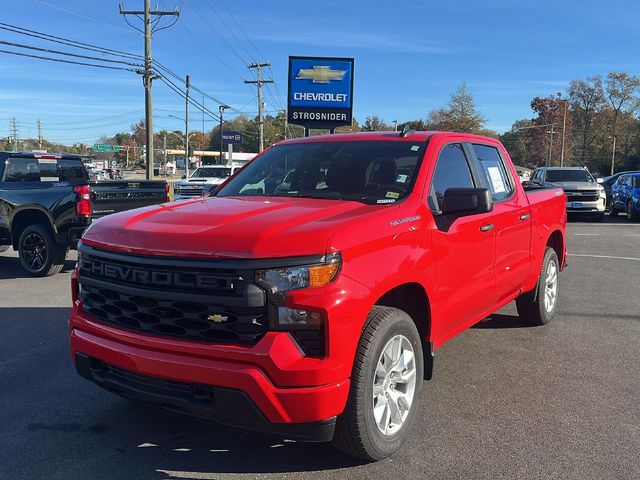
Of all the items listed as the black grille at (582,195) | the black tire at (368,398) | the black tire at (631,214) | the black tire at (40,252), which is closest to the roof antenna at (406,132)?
the black tire at (368,398)

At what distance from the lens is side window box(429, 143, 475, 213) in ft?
13.0

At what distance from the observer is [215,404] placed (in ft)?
9.05

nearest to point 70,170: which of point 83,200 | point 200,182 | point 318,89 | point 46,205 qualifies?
point 46,205

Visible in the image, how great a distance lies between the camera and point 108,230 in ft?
10.8

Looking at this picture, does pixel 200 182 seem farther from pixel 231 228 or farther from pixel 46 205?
pixel 231 228

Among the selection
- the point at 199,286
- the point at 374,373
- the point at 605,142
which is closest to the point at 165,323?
the point at 199,286

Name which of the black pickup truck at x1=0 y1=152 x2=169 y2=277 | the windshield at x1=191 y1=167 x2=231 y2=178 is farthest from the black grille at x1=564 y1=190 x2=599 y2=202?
the black pickup truck at x1=0 y1=152 x2=169 y2=277

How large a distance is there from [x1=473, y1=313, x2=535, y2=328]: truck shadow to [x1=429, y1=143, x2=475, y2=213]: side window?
2195 millimetres

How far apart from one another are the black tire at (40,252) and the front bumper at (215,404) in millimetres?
6529

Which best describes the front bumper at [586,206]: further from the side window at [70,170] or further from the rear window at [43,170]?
the rear window at [43,170]

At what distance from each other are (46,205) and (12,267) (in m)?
1.99

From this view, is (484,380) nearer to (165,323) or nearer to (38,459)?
(165,323)

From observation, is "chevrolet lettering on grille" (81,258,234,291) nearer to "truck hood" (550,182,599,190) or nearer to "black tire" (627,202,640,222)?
"truck hood" (550,182,599,190)

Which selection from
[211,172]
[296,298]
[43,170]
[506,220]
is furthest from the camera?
[211,172]
